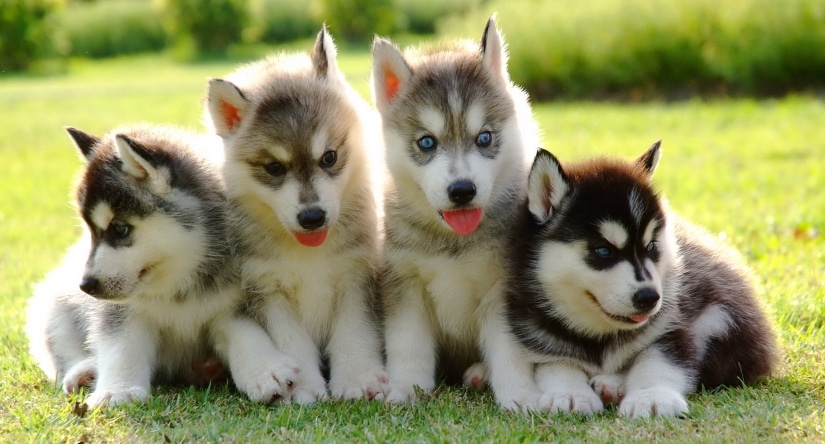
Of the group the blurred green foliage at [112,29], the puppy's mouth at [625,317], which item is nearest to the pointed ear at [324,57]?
the puppy's mouth at [625,317]

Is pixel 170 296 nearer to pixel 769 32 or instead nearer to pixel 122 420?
pixel 122 420

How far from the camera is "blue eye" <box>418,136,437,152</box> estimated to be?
4598 mm

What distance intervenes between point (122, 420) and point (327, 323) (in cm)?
114

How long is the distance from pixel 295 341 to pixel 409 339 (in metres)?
0.57

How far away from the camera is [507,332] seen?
14.7 ft

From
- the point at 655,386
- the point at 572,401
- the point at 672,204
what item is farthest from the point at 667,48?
the point at 572,401

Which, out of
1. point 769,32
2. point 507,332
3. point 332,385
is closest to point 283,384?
point 332,385

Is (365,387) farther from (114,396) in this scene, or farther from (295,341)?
(114,396)

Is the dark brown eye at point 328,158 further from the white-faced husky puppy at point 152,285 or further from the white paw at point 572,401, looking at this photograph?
the white paw at point 572,401

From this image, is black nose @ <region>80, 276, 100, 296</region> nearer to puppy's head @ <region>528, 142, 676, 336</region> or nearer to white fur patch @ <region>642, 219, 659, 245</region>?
puppy's head @ <region>528, 142, 676, 336</region>

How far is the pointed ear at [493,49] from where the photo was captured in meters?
4.87

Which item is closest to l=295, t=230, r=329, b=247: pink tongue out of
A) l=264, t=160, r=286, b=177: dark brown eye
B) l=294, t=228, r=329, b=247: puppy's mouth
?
l=294, t=228, r=329, b=247: puppy's mouth

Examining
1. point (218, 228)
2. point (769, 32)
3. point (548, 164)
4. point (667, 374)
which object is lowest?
point (769, 32)

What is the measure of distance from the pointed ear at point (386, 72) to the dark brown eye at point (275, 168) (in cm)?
67
